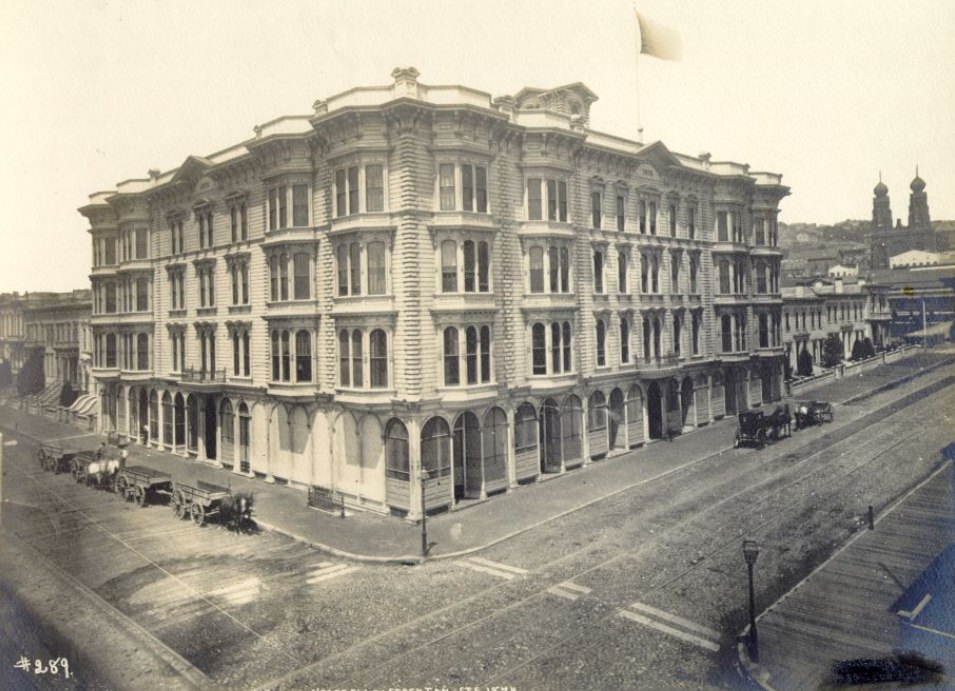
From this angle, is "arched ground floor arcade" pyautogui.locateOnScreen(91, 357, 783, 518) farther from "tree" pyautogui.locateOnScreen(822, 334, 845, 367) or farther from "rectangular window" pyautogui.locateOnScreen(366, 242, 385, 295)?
"tree" pyautogui.locateOnScreen(822, 334, 845, 367)

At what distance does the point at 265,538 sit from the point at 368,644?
9.19 m

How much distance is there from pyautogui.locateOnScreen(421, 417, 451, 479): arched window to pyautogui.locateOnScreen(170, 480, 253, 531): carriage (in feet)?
21.3

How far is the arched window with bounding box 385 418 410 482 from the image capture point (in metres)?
23.4

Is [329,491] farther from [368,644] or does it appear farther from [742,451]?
[742,451]

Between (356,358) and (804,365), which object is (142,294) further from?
(804,365)

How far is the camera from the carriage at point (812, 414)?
35.6 metres

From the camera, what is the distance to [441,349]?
77.9ft

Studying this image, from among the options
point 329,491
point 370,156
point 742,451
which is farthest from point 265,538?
point 742,451

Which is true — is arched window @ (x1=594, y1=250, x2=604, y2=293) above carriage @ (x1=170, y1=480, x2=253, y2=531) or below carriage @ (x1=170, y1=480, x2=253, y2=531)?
above

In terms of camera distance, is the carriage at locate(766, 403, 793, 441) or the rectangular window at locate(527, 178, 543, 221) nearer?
the rectangular window at locate(527, 178, 543, 221)

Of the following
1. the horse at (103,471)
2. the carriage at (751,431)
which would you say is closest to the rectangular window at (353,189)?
the horse at (103,471)

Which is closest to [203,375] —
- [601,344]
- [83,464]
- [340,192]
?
[83,464]

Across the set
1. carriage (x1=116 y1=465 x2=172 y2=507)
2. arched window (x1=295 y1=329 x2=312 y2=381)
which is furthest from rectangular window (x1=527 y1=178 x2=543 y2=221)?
carriage (x1=116 y1=465 x2=172 y2=507)

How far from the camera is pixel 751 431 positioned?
31500 mm
